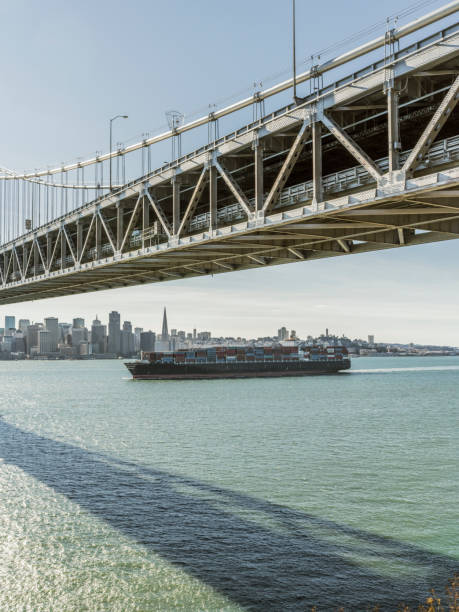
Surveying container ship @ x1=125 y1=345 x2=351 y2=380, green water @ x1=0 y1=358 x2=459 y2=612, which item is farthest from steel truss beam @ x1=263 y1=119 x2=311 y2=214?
container ship @ x1=125 y1=345 x2=351 y2=380

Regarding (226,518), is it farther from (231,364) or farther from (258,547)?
(231,364)

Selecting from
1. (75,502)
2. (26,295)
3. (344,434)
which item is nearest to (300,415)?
(344,434)

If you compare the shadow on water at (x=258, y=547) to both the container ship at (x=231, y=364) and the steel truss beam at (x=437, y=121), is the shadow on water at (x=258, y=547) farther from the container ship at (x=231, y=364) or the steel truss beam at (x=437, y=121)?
the container ship at (x=231, y=364)

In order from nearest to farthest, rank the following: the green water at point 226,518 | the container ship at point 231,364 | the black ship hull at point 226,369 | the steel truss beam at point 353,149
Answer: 1. the green water at point 226,518
2. the steel truss beam at point 353,149
3. the black ship hull at point 226,369
4. the container ship at point 231,364

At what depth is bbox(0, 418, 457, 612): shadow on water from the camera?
13.2m

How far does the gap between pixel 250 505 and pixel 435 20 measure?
16220mm

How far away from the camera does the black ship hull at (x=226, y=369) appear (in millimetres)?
97625

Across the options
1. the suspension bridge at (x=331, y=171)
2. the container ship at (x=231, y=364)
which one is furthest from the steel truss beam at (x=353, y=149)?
the container ship at (x=231, y=364)

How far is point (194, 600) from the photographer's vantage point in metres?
12.8

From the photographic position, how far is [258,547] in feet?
51.9

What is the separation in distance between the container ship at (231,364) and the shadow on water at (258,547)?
74.2m

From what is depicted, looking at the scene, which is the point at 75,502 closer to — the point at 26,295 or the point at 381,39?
the point at 381,39

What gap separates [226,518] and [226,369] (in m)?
84.3

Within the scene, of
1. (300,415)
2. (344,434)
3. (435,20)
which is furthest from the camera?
(300,415)
